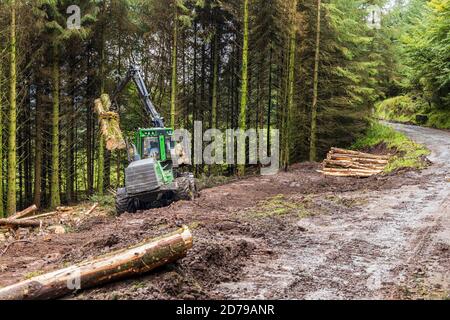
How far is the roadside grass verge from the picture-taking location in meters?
17.9

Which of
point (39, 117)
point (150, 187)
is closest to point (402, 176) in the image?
point (150, 187)

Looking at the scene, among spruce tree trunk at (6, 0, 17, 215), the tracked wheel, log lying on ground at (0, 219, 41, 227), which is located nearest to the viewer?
log lying on ground at (0, 219, 41, 227)

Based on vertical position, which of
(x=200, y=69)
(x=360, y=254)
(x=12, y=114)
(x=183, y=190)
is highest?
(x=200, y=69)

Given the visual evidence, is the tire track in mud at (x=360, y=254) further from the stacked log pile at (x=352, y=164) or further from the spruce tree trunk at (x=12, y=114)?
the spruce tree trunk at (x=12, y=114)

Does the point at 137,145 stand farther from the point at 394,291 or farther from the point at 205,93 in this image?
the point at 205,93

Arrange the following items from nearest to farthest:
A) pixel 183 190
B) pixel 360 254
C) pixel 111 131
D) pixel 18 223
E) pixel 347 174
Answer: pixel 360 254 < pixel 18 223 < pixel 183 190 < pixel 111 131 < pixel 347 174

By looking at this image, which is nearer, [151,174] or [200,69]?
[151,174]

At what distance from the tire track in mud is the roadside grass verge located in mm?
5349

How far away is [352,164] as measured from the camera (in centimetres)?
1914

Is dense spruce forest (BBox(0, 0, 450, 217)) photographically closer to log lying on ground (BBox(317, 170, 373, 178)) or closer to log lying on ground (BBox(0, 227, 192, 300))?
log lying on ground (BBox(317, 170, 373, 178))

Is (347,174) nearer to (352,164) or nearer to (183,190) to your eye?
(352,164)

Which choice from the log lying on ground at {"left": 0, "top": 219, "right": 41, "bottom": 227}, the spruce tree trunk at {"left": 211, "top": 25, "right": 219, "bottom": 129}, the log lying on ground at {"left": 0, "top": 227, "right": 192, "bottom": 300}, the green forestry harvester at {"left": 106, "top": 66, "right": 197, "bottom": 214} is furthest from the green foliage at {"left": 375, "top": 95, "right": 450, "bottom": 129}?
the log lying on ground at {"left": 0, "top": 227, "right": 192, "bottom": 300}

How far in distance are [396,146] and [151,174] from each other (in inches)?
585

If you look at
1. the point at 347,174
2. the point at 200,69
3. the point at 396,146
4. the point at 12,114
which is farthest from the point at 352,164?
the point at 12,114
